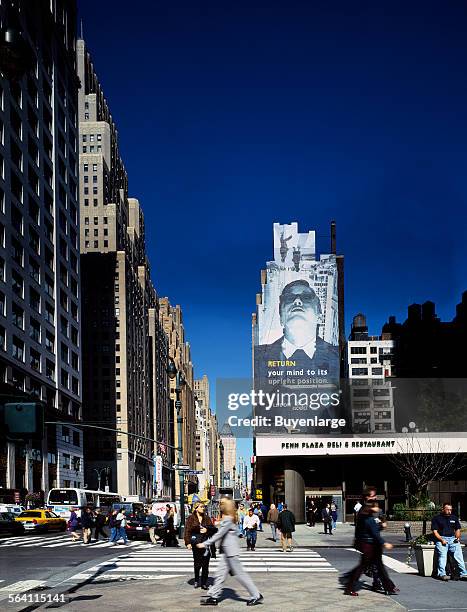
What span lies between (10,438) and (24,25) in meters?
79.0

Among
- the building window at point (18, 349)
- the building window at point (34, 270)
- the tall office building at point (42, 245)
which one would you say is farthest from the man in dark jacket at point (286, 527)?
the building window at point (34, 270)

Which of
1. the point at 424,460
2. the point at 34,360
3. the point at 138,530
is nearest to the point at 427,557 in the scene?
the point at 138,530

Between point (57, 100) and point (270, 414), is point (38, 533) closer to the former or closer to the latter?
point (270, 414)

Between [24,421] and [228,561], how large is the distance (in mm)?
5129

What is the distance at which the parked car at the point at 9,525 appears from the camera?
44.8 meters

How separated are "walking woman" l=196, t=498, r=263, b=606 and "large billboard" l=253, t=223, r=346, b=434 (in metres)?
58.2

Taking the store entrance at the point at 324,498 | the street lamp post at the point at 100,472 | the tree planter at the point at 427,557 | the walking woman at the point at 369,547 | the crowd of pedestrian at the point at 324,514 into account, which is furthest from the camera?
the street lamp post at the point at 100,472

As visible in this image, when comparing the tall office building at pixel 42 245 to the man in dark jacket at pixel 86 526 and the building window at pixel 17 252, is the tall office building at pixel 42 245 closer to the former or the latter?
the building window at pixel 17 252

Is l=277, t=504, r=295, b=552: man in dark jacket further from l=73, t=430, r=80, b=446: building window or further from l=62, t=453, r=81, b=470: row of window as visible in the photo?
l=73, t=430, r=80, b=446: building window

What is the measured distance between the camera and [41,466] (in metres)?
79.6

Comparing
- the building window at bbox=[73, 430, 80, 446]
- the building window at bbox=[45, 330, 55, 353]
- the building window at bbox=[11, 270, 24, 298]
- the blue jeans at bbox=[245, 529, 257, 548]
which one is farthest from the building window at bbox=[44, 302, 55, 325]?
the blue jeans at bbox=[245, 529, 257, 548]

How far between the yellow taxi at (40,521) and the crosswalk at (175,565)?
24188 millimetres

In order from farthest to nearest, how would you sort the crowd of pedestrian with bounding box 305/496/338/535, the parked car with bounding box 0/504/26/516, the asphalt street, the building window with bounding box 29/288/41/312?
the building window with bounding box 29/288/41/312, the parked car with bounding box 0/504/26/516, the crowd of pedestrian with bounding box 305/496/338/535, the asphalt street

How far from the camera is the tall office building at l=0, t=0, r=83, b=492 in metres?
72.5
